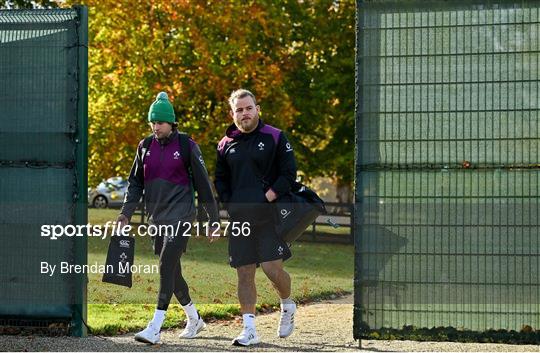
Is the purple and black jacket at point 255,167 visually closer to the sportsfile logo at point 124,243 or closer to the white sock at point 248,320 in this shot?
the white sock at point 248,320

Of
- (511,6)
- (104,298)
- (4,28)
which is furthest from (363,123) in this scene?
(104,298)

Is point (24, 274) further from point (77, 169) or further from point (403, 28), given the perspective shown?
point (403, 28)

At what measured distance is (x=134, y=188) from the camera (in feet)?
→ 32.2

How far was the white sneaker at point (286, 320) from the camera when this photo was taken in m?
9.98

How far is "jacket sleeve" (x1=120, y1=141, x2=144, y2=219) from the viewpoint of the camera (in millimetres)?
9758

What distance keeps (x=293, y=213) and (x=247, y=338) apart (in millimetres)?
1111

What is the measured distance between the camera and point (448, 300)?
9.37m

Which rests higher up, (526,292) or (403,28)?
(403,28)

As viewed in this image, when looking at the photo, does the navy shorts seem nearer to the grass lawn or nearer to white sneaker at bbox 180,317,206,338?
white sneaker at bbox 180,317,206,338

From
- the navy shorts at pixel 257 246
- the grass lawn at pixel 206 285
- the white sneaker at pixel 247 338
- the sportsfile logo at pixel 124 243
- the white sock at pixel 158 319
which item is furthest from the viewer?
the grass lawn at pixel 206 285

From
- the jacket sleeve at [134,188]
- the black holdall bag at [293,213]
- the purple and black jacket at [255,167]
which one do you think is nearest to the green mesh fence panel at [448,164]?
the black holdall bag at [293,213]

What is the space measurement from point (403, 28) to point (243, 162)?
5.62 feet

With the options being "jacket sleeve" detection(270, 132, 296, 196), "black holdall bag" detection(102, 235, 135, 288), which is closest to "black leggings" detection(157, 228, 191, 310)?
"black holdall bag" detection(102, 235, 135, 288)

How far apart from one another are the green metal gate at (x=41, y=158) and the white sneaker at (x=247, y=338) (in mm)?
1416
